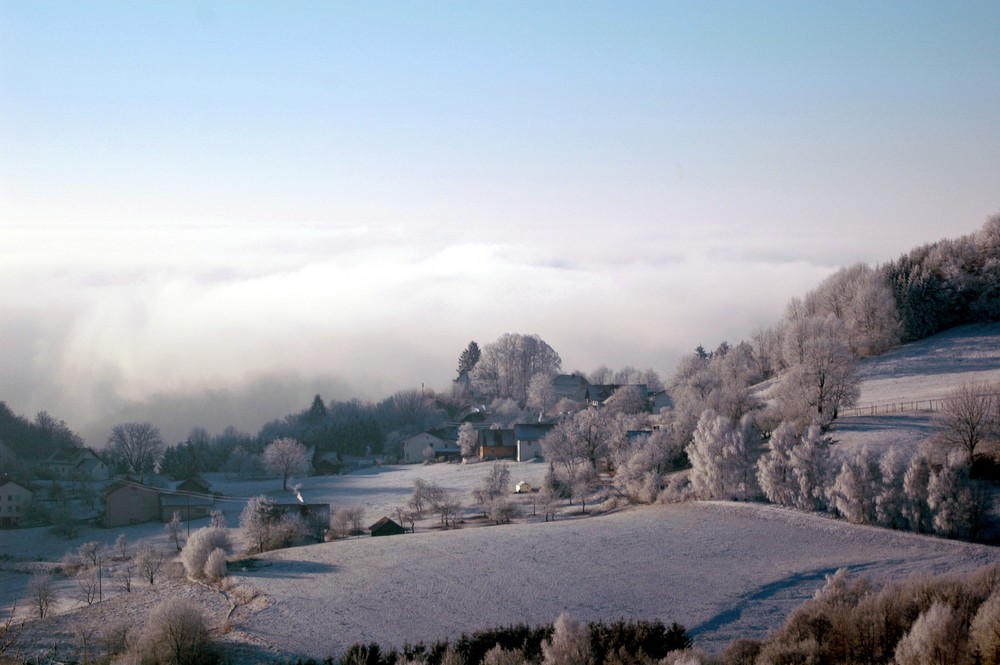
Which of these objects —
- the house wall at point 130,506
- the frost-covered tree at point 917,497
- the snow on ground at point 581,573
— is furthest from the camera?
the house wall at point 130,506

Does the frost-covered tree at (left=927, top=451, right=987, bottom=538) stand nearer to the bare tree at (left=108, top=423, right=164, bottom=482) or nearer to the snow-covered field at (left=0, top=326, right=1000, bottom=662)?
the snow-covered field at (left=0, top=326, right=1000, bottom=662)

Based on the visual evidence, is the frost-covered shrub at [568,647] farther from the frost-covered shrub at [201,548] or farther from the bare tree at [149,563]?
the bare tree at [149,563]

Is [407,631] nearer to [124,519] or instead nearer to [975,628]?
[975,628]

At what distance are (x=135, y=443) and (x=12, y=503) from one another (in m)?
27.5

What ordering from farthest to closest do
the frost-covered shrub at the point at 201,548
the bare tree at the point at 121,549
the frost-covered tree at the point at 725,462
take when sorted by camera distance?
the frost-covered tree at the point at 725,462 < the bare tree at the point at 121,549 < the frost-covered shrub at the point at 201,548

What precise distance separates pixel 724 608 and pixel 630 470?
2687 cm

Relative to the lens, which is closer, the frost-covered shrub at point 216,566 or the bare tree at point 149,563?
the frost-covered shrub at point 216,566

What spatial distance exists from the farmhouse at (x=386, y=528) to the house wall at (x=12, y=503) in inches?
1117

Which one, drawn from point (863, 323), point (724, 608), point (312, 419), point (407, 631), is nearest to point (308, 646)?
point (407, 631)

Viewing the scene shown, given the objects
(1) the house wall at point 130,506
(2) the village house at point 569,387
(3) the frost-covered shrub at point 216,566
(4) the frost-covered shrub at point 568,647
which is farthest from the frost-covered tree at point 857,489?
(2) the village house at point 569,387

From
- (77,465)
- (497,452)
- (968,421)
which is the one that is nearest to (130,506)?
(77,465)

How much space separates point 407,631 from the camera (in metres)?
28.9

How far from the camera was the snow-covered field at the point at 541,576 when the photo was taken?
29.7 m

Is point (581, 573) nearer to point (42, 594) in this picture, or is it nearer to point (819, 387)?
point (42, 594)
